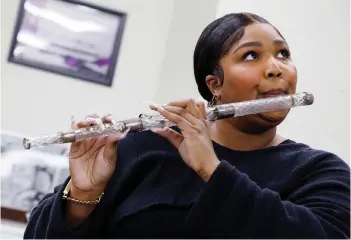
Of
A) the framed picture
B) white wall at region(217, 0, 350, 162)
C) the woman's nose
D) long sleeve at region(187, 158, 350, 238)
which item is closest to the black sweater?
long sleeve at region(187, 158, 350, 238)

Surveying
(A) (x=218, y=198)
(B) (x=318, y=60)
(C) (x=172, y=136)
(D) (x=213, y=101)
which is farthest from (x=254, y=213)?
(B) (x=318, y=60)

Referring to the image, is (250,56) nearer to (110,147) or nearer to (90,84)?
(110,147)

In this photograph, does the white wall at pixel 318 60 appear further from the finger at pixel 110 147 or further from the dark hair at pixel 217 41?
the finger at pixel 110 147

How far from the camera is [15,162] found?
5.43 feet

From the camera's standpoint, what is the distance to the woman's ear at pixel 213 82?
73 centimetres

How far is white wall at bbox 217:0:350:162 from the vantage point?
4.04 ft

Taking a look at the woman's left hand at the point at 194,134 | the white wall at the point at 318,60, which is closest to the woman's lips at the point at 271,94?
the woman's left hand at the point at 194,134

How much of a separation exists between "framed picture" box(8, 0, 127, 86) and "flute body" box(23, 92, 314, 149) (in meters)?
1.18

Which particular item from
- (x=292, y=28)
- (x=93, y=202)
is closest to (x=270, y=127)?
(x=93, y=202)

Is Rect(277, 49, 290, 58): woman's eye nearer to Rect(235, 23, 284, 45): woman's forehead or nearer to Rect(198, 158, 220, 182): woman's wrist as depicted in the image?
Rect(235, 23, 284, 45): woman's forehead

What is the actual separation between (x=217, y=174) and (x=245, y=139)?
0.21m

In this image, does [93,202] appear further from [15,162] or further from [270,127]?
[15,162]

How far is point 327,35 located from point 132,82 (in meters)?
0.81

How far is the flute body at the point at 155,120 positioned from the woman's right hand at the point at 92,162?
13mm
